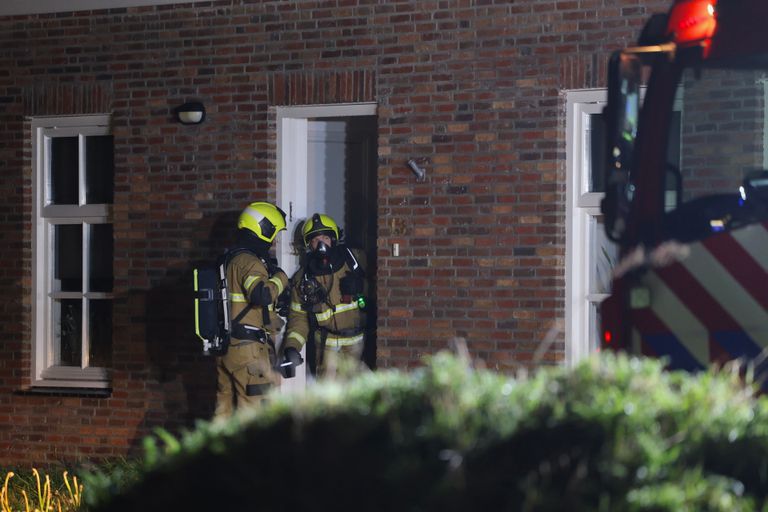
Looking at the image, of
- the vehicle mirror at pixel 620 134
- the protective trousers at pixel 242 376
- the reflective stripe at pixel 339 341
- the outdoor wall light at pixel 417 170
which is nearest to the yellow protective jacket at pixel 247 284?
the protective trousers at pixel 242 376

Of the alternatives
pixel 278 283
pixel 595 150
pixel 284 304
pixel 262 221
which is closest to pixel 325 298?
pixel 284 304

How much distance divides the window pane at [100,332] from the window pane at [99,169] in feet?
3.02

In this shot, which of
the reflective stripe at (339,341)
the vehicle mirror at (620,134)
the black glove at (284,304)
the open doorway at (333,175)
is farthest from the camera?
the open doorway at (333,175)

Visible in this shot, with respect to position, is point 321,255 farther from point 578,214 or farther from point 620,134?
point 620,134

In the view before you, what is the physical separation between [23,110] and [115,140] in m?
1.02

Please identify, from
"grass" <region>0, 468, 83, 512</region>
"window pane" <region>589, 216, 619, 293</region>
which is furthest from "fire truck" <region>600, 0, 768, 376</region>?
"window pane" <region>589, 216, 619, 293</region>

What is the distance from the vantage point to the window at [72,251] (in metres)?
11.5

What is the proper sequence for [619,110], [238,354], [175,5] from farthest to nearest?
[175,5], [238,354], [619,110]

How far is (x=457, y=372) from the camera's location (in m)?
2.94

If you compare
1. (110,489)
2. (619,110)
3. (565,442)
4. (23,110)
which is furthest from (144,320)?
(565,442)

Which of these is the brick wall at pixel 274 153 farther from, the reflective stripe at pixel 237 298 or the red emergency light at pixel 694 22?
the red emergency light at pixel 694 22

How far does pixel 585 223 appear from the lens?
384 inches

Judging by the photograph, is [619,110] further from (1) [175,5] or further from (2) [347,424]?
(1) [175,5]

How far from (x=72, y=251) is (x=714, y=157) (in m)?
7.48
